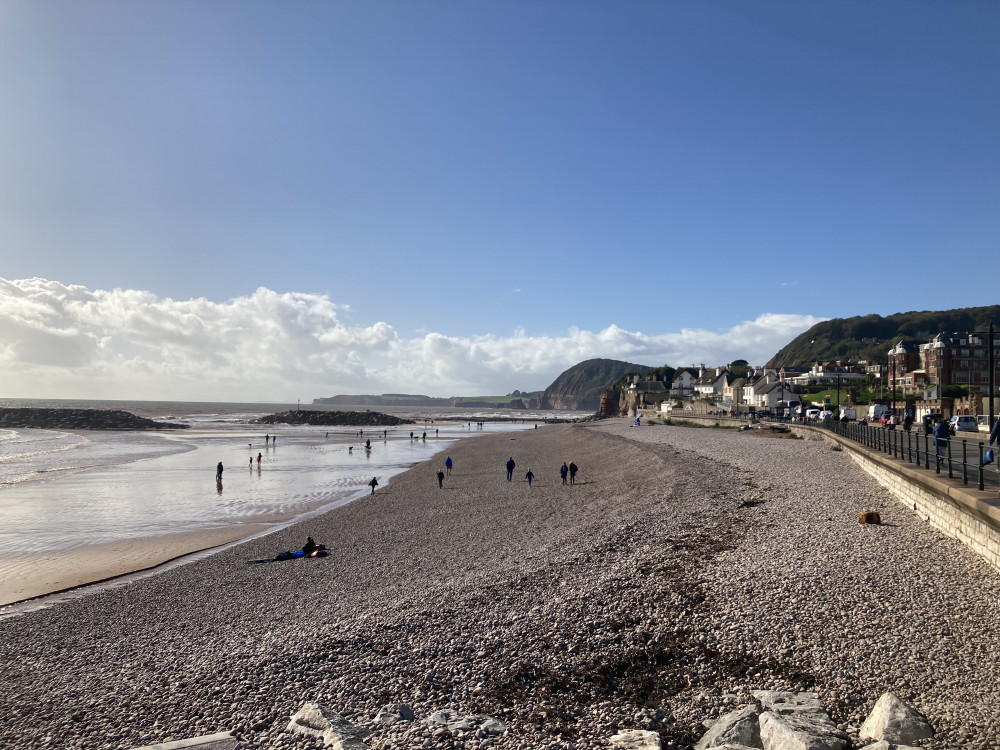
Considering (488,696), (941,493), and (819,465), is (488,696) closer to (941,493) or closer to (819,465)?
(941,493)

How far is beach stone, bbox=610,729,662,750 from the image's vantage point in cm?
702

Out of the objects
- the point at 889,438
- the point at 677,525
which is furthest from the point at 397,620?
the point at 889,438

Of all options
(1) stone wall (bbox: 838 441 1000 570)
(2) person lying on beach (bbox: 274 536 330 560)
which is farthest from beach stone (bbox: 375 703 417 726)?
(2) person lying on beach (bbox: 274 536 330 560)

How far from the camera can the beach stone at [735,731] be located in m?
6.96

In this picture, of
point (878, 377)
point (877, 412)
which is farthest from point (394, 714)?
point (878, 377)

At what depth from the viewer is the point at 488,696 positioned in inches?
334

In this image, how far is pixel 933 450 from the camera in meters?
17.3

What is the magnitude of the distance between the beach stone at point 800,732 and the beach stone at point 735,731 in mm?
93

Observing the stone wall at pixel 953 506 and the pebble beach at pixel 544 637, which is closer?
the pebble beach at pixel 544 637

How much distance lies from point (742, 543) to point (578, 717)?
7.72m

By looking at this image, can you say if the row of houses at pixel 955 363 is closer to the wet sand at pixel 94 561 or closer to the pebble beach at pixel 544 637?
the pebble beach at pixel 544 637

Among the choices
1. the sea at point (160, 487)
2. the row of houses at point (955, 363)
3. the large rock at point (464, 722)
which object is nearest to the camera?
the large rock at point (464, 722)

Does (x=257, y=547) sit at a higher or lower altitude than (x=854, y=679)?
lower

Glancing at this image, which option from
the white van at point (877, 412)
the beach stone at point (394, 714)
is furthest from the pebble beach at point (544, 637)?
the white van at point (877, 412)
